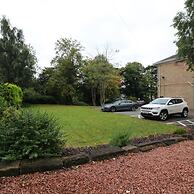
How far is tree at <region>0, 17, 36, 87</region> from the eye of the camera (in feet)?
118

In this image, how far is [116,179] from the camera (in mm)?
5094

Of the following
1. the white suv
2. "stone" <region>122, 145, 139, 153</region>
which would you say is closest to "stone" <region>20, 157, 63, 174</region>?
"stone" <region>122, 145, 139, 153</region>

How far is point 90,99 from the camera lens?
48250mm

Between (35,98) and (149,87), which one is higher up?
(149,87)

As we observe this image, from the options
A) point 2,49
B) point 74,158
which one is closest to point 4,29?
point 2,49

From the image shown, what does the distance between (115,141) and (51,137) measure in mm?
2246

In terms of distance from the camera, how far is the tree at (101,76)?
42594 millimetres

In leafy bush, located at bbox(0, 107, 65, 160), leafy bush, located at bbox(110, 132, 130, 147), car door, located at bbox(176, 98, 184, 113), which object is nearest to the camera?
leafy bush, located at bbox(0, 107, 65, 160)

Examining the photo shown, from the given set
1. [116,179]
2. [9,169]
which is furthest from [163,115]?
[9,169]

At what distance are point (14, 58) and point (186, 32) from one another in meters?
25.5

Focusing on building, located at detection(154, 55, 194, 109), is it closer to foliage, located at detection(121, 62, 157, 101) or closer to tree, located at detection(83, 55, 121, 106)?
tree, located at detection(83, 55, 121, 106)

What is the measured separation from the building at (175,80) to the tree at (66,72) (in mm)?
14633

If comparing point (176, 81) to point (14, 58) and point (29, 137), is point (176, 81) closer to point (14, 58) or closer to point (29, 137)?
point (14, 58)

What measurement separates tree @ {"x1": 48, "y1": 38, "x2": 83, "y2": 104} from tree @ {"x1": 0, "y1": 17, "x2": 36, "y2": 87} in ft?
23.1
